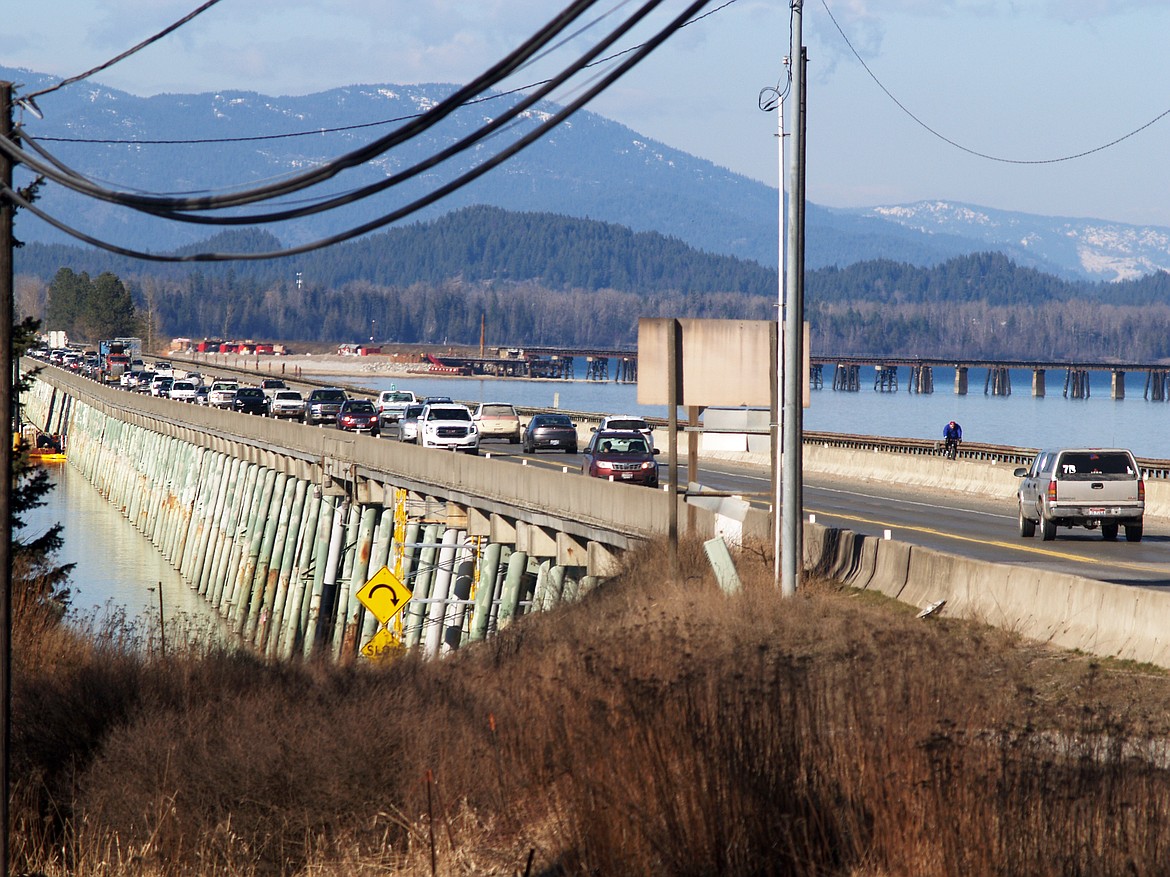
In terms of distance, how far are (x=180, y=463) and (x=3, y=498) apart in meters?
65.2

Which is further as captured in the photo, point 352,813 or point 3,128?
point 352,813

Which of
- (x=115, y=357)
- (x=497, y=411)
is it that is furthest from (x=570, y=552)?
(x=115, y=357)

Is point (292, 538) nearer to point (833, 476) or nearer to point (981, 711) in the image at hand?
point (833, 476)

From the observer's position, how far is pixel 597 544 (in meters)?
28.0

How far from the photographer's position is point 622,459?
42625 millimetres

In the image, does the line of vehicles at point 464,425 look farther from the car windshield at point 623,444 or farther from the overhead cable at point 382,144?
the overhead cable at point 382,144

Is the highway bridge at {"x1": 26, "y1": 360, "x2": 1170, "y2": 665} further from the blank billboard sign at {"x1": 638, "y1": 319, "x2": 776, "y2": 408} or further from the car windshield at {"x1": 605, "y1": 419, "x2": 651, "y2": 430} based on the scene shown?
the car windshield at {"x1": 605, "y1": 419, "x2": 651, "y2": 430}

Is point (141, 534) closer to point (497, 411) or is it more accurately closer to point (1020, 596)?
point (497, 411)

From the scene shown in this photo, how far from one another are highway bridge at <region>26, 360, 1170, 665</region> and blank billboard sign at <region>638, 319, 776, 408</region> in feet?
7.67

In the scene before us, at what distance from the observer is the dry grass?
8.61 meters

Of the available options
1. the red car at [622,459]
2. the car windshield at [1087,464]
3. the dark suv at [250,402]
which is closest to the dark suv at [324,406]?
the dark suv at [250,402]

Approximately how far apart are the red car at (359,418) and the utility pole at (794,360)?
51.6 meters

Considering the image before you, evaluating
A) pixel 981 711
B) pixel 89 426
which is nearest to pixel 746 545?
pixel 981 711

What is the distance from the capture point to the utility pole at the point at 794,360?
1933 centimetres
